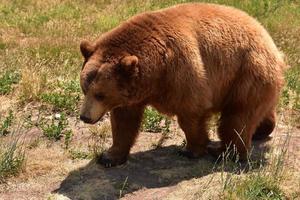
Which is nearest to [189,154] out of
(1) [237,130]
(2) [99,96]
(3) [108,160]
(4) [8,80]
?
(1) [237,130]

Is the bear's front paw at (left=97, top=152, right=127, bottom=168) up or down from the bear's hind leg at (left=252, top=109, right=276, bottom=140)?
down

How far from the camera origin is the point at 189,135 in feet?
21.1

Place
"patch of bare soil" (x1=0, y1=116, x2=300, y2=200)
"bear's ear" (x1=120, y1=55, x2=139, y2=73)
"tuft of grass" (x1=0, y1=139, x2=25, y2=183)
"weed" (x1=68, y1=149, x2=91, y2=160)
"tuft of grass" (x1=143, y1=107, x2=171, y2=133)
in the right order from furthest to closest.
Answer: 1. "tuft of grass" (x1=143, y1=107, x2=171, y2=133)
2. "weed" (x1=68, y1=149, x2=91, y2=160)
3. "tuft of grass" (x1=0, y1=139, x2=25, y2=183)
4. "patch of bare soil" (x1=0, y1=116, x2=300, y2=200)
5. "bear's ear" (x1=120, y1=55, x2=139, y2=73)

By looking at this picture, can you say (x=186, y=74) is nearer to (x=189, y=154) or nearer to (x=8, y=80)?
(x=189, y=154)

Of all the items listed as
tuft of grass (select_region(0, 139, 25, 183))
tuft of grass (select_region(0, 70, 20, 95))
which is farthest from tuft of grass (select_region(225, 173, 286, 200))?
tuft of grass (select_region(0, 70, 20, 95))

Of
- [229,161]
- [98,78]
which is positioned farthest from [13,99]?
[229,161]

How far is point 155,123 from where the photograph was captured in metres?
7.61

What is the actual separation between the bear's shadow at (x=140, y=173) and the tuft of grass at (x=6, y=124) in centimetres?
137

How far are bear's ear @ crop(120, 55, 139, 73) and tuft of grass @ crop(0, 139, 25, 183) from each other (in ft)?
4.82

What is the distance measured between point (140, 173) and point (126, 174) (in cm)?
17

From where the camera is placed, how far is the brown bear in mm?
5824

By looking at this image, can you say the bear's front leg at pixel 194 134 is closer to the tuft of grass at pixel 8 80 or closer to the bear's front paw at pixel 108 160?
the bear's front paw at pixel 108 160

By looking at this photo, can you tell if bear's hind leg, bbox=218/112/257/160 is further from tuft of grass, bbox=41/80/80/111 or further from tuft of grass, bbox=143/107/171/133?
tuft of grass, bbox=41/80/80/111

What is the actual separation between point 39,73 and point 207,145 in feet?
10.5
